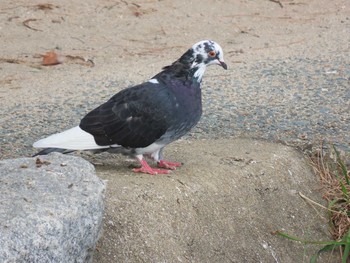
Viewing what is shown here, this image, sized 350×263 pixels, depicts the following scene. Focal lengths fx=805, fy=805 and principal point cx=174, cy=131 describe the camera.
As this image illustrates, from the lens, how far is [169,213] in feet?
12.6

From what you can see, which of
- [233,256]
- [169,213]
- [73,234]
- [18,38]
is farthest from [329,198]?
[18,38]

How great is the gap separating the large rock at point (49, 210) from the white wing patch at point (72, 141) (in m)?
0.73

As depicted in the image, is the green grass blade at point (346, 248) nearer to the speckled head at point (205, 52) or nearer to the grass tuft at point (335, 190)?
the grass tuft at point (335, 190)

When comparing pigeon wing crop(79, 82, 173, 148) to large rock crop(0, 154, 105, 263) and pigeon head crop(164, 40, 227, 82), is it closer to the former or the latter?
pigeon head crop(164, 40, 227, 82)

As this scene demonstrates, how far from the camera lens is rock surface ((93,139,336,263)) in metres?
3.69

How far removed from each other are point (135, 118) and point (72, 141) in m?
0.35

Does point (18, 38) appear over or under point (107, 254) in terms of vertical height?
under

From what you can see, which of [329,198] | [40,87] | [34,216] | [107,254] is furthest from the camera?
[40,87]

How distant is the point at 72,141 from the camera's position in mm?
4172

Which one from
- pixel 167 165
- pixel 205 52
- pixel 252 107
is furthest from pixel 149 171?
pixel 252 107

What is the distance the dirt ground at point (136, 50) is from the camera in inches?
173

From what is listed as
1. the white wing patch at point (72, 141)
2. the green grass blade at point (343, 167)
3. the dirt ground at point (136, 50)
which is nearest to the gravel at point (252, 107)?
the dirt ground at point (136, 50)

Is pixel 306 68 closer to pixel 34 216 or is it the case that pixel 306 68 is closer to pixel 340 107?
pixel 340 107

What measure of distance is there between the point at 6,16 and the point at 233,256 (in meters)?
4.24
